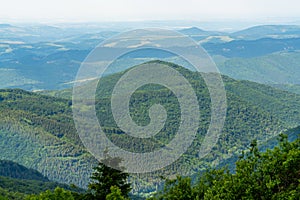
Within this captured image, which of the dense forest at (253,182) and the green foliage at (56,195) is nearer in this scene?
the dense forest at (253,182)

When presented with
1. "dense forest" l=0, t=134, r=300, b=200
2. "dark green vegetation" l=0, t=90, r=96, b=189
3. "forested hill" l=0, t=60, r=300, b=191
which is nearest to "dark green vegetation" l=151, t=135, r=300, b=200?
"dense forest" l=0, t=134, r=300, b=200

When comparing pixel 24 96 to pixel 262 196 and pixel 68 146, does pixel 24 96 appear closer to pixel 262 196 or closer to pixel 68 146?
pixel 68 146

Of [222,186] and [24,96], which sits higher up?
[222,186]

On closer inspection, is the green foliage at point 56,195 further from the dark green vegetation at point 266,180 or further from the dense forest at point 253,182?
the dark green vegetation at point 266,180

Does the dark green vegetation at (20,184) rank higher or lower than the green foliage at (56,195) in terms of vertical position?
lower

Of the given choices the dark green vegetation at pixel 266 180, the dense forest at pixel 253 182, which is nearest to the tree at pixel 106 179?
the dense forest at pixel 253 182

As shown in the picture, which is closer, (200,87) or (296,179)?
(296,179)

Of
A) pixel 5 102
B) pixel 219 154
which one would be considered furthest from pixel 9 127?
pixel 219 154
